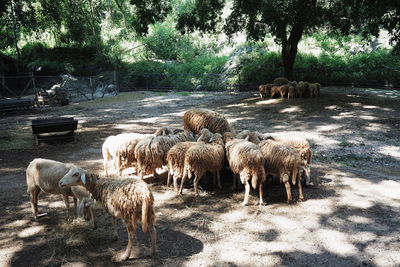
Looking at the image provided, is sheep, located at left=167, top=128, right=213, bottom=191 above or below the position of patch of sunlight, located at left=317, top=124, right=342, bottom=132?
above

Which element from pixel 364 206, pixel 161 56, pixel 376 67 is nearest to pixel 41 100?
pixel 161 56

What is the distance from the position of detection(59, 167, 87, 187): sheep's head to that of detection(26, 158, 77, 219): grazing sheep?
0.50m

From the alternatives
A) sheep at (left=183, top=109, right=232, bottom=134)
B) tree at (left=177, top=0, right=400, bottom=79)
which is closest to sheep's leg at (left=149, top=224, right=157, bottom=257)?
sheep at (left=183, top=109, right=232, bottom=134)

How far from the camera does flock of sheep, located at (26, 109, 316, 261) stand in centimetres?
456

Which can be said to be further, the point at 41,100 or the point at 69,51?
the point at 69,51

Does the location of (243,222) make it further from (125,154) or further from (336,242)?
(125,154)

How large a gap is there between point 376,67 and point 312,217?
22.3 m

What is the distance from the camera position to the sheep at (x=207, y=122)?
883cm

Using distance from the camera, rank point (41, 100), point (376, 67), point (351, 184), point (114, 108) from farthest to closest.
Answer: point (376, 67)
point (41, 100)
point (114, 108)
point (351, 184)

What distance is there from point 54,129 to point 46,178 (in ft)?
18.9

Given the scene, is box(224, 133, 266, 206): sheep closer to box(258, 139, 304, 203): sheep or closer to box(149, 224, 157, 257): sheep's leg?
box(258, 139, 304, 203): sheep

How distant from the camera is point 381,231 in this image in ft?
16.8

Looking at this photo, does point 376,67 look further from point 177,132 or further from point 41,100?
point 41,100

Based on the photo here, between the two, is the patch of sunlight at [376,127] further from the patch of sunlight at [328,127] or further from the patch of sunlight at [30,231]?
the patch of sunlight at [30,231]
